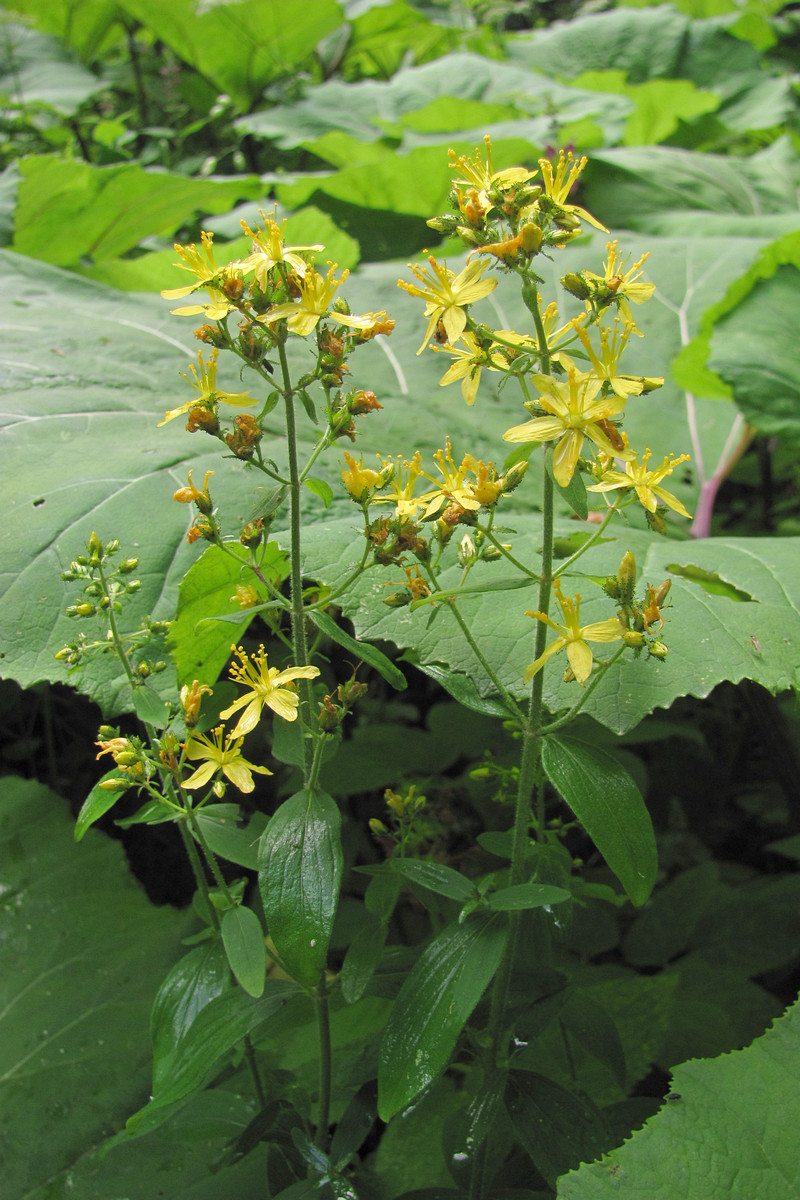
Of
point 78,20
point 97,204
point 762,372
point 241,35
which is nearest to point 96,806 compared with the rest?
point 762,372

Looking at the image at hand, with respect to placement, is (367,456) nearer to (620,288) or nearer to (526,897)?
(620,288)

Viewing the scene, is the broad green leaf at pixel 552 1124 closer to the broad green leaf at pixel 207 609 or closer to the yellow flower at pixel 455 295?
the broad green leaf at pixel 207 609

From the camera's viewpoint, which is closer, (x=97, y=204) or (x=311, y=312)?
(x=311, y=312)

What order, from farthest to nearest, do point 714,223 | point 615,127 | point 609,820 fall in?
point 615,127 → point 714,223 → point 609,820

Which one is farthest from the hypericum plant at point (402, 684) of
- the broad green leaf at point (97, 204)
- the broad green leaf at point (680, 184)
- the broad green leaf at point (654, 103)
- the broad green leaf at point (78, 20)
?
the broad green leaf at point (78, 20)

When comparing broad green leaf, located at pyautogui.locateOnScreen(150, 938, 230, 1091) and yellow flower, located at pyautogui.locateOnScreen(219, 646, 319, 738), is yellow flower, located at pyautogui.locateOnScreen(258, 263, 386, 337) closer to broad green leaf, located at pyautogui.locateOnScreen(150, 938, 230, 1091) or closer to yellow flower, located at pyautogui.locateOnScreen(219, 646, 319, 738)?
yellow flower, located at pyautogui.locateOnScreen(219, 646, 319, 738)

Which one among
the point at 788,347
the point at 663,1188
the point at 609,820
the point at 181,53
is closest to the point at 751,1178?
the point at 663,1188

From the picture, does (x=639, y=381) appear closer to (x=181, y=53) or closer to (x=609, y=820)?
(x=609, y=820)
